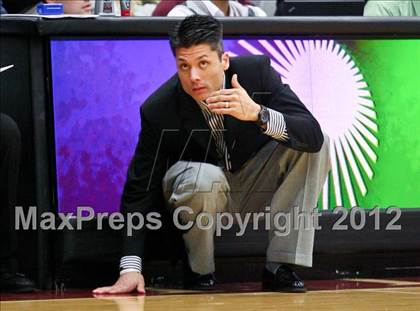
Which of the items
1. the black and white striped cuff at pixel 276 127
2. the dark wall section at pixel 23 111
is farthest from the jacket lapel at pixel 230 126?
the dark wall section at pixel 23 111

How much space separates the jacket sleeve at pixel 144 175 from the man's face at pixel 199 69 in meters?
0.26

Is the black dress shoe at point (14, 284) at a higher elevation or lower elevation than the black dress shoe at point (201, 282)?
higher

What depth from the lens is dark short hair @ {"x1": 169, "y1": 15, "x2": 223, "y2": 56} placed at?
3.68 m

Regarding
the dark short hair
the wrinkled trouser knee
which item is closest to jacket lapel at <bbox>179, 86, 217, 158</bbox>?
the wrinkled trouser knee

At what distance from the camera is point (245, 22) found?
4145mm

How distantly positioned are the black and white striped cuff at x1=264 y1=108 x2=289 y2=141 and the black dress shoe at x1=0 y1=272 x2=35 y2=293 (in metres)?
1.13

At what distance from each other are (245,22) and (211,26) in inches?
17.2

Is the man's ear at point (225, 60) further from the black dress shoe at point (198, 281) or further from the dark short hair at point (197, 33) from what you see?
the black dress shoe at point (198, 281)

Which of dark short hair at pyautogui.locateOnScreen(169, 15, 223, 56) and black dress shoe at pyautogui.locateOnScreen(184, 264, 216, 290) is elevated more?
dark short hair at pyautogui.locateOnScreen(169, 15, 223, 56)

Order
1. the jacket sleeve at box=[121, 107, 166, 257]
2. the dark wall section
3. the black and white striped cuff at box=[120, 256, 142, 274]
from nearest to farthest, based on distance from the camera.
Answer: the black and white striped cuff at box=[120, 256, 142, 274] → the jacket sleeve at box=[121, 107, 166, 257] → the dark wall section

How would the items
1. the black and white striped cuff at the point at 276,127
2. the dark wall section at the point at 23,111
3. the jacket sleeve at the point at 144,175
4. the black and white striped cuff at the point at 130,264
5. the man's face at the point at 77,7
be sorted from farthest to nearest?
the man's face at the point at 77,7
the dark wall section at the point at 23,111
the jacket sleeve at the point at 144,175
the black and white striped cuff at the point at 130,264
the black and white striped cuff at the point at 276,127

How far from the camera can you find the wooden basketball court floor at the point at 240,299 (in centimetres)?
329

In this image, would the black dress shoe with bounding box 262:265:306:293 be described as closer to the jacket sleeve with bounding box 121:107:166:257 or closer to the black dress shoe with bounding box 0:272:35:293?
the jacket sleeve with bounding box 121:107:166:257

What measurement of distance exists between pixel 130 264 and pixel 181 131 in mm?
553
